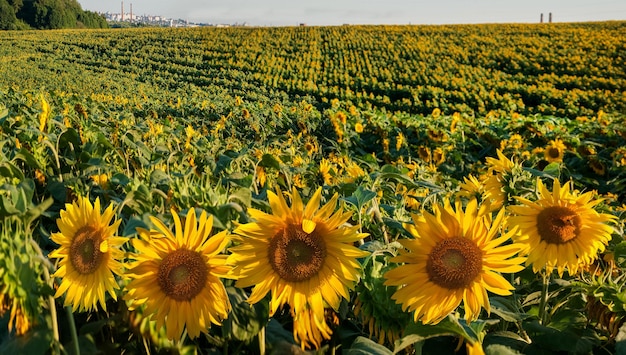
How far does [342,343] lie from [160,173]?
2.94 ft

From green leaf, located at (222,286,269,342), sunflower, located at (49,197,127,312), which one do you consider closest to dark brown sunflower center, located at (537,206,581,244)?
green leaf, located at (222,286,269,342)

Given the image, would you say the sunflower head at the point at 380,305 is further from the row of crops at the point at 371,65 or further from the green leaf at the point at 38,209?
the row of crops at the point at 371,65

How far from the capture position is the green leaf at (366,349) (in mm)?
996

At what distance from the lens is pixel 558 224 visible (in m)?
1.33

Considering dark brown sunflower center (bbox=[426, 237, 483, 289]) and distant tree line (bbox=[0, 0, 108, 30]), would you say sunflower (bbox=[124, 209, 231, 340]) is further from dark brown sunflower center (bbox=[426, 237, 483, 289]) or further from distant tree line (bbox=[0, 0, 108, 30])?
distant tree line (bbox=[0, 0, 108, 30])

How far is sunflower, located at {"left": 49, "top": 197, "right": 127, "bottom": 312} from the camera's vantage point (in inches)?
42.9

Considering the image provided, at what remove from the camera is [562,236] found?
1319mm

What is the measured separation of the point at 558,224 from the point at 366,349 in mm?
658

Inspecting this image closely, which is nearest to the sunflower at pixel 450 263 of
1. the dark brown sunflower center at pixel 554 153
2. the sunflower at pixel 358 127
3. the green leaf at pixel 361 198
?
the green leaf at pixel 361 198

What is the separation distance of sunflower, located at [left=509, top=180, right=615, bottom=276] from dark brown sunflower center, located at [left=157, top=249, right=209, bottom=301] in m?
0.81

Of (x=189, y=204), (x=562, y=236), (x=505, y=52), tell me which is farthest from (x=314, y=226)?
(x=505, y=52)

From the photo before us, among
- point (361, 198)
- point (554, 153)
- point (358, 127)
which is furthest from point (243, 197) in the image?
point (358, 127)

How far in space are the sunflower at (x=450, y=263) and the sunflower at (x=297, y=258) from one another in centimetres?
11

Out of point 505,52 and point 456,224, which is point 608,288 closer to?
point 456,224
